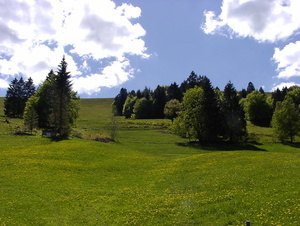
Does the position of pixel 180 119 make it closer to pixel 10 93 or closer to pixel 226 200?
pixel 226 200

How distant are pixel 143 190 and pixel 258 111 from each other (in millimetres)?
117727

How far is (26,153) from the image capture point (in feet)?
139

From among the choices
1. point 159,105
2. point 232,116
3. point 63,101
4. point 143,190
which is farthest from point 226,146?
point 159,105

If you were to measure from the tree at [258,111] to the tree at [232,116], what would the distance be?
58.8 m

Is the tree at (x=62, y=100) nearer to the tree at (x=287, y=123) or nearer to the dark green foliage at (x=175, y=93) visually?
the tree at (x=287, y=123)

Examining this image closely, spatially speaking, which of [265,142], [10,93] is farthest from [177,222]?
[10,93]

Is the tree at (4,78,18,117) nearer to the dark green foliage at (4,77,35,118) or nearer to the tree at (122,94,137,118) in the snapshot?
the dark green foliage at (4,77,35,118)

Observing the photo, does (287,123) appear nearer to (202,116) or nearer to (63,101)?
(202,116)

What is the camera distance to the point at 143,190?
26.1m

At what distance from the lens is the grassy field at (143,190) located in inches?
679

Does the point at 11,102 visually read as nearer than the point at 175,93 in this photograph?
Yes

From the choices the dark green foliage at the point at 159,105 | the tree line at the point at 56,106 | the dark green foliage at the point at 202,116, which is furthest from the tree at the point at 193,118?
the dark green foliage at the point at 159,105

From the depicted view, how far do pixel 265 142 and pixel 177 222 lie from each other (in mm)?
70086

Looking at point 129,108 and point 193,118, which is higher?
point 129,108
